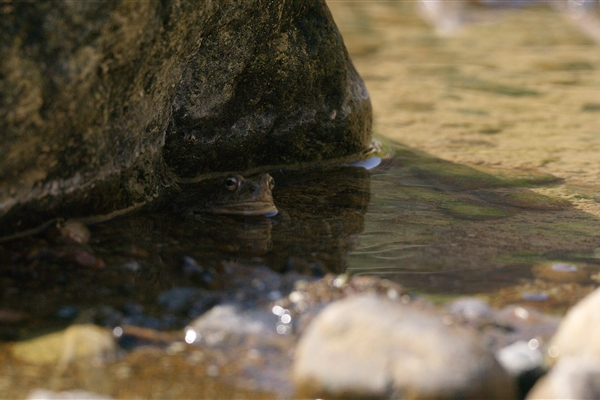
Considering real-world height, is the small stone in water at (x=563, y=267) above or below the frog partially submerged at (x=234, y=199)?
below

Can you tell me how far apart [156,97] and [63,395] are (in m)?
1.89

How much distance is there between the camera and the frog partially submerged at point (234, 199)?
4246mm

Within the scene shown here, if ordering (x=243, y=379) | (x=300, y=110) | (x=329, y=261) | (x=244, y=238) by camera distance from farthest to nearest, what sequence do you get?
(x=300, y=110) → (x=244, y=238) → (x=329, y=261) → (x=243, y=379)

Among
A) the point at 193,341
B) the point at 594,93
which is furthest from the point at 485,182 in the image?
the point at 594,93

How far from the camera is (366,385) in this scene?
2459 millimetres

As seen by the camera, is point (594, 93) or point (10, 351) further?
point (594, 93)

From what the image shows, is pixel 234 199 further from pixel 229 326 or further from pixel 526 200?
pixel 526 200

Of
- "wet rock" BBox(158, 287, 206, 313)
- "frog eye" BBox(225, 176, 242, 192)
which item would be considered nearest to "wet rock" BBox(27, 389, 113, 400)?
"wet rock" BBox(158, 287, 206, 313)

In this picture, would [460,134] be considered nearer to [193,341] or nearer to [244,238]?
[244,238]

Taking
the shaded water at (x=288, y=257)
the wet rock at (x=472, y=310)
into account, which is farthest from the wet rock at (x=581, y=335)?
the shaded water at (x=288, y=257)

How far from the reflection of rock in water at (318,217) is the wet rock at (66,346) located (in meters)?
1.00

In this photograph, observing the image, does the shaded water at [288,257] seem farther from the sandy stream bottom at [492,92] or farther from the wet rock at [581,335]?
the sandy stream bottom at [492,92]

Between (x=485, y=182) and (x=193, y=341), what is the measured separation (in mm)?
2944

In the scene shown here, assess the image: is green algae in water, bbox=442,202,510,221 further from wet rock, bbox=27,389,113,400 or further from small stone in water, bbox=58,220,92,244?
wet rock, bbox=27,389,113,400
